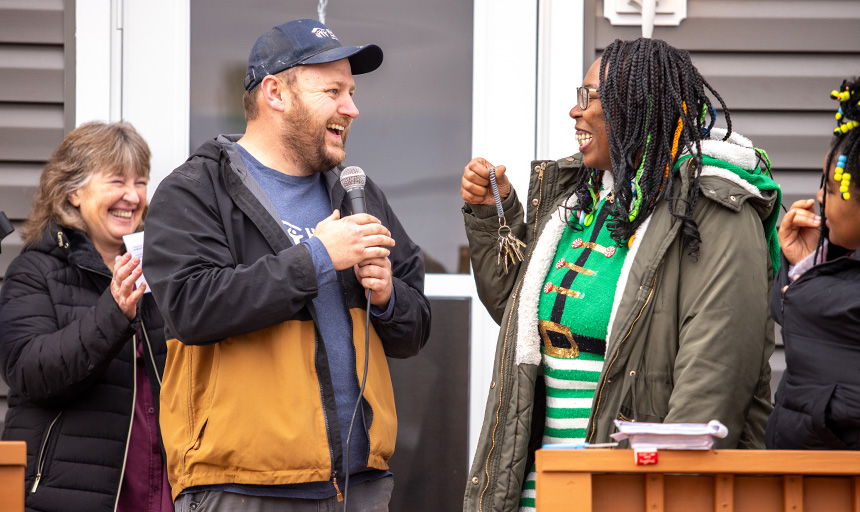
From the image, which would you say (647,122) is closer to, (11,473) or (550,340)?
(550,340)

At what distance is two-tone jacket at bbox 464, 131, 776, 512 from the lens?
90.9 inches

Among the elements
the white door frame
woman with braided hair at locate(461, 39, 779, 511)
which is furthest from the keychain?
the white door frame

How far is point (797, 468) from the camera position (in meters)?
1.98

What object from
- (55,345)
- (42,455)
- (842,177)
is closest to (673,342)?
(842,177)

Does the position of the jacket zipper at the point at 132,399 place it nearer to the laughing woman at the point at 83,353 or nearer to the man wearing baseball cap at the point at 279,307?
the laughing woman at the point at 83,353

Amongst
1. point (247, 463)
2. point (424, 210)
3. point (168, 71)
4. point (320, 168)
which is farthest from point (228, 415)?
point (168, 71)

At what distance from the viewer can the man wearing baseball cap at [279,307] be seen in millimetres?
2381

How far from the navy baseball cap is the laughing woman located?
747 millimetres

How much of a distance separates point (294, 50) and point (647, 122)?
1.08m

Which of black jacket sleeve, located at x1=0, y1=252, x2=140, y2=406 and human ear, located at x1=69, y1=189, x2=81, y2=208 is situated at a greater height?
human ear, located at x1=69, y1=189, x2=81, y2=208

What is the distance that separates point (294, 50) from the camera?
2783 millimetres

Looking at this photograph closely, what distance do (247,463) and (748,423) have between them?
135 centimetres

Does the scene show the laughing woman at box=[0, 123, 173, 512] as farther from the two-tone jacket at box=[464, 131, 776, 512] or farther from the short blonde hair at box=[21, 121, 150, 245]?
the two-tone jacket at box=[464, 131, 776, 512]

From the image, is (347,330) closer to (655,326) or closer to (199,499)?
(199,499)
